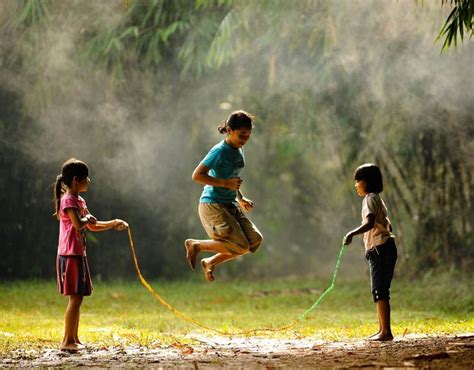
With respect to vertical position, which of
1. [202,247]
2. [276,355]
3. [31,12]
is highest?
[31,12]

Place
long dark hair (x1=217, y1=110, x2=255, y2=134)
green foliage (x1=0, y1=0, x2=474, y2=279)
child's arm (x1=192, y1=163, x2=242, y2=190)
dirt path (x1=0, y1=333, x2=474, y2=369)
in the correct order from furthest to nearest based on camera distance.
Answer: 1. green foliage (x1=0, y1=0, x2=474, y2=279)
2. long dark hair (x1=217, y1=110, x2=255, y2=134)
3. child's arm (x1=192, y1=163, x2=242, y2=190)
4. dirt path (x1=0, y1=333, x2=474, y2=369)

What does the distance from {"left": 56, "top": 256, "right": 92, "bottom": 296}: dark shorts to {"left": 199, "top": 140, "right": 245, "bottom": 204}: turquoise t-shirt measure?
0.90m

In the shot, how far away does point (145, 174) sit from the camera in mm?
12008

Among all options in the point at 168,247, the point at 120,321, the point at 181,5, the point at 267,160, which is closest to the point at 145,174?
the point at 168,247

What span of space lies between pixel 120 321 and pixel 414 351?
3.15m

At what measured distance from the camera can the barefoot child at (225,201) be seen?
221 inches

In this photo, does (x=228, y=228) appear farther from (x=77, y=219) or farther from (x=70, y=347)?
(x=70, y=347)

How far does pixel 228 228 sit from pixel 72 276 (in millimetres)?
997

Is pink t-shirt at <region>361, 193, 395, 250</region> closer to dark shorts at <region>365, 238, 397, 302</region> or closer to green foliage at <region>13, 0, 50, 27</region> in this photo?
dark shorts at <region>365, 238, 397, 302</region>

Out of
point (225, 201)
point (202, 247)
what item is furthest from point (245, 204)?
point (202, 247)

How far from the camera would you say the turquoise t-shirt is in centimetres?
563

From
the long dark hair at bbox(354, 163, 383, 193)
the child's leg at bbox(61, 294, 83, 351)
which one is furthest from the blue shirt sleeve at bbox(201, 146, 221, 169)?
the child's leg at bbox(61, 294, 83, 351)

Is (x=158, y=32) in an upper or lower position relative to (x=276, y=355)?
upper

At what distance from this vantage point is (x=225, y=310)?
29.3ft
